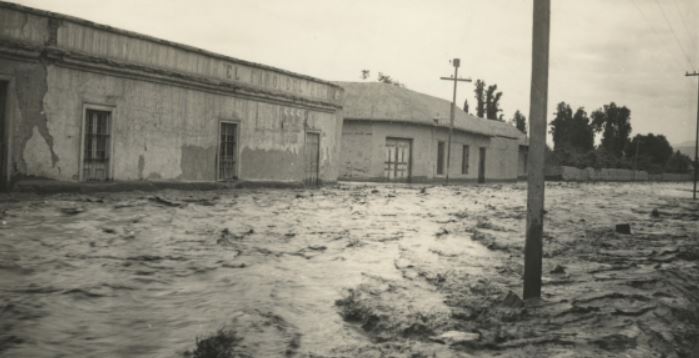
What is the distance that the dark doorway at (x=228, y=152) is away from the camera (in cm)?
1572

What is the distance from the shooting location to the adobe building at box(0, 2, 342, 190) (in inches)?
421

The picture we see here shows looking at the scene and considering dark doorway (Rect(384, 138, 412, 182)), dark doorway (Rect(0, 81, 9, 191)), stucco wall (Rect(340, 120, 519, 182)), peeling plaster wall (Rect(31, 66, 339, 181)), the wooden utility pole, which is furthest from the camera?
dark doorway (Rect(384, 138, 412, 182))

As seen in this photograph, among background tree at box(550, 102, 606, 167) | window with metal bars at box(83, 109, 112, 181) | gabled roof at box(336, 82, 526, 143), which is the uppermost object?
background tree at box(550, 102, 606, 167)

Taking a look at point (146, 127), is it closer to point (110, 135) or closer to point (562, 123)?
point (110, 135)

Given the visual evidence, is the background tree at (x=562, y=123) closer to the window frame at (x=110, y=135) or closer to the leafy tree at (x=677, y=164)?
the leafy tree at (x=677, y=164)

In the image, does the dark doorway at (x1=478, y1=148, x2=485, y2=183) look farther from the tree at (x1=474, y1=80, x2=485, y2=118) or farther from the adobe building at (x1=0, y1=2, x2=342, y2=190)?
the tree at (x1=474, y1=80, x2=485, y2=118)

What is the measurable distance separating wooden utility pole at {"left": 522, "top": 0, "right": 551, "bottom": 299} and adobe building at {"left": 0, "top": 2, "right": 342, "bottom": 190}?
10370 mm

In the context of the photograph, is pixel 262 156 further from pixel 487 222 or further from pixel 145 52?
pixel 487 222

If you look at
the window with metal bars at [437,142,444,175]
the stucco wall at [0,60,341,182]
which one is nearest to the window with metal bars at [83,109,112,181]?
the stucco wall at [0,60,341,182]

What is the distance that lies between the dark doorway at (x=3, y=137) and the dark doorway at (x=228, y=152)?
19.3 feet

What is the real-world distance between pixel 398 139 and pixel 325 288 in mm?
22818

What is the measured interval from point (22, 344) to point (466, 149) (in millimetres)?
31380

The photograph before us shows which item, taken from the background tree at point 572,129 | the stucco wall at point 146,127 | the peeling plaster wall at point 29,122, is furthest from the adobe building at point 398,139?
the background tree at point 572,129

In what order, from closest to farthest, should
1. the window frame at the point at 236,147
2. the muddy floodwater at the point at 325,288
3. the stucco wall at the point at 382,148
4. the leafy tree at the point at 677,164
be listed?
the muddy floodwater at the point at 325,288, the window frame at the point at 236,147, the stucco wall at the point at 382,148, the leafy tree at the point at 677,164
